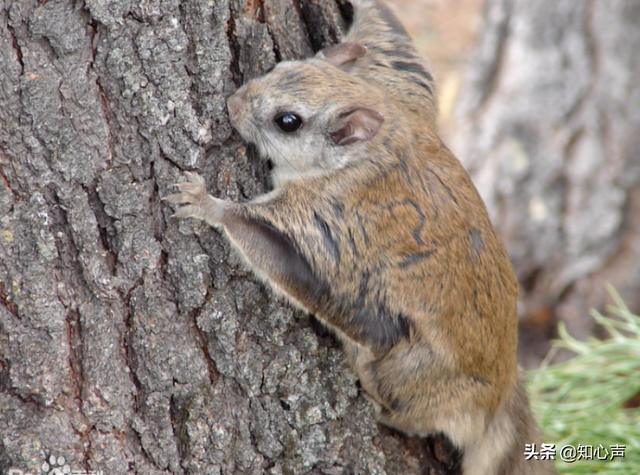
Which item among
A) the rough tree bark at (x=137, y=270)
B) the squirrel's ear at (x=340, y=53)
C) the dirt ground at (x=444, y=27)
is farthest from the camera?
the dirt ground at (x=444, y=27)

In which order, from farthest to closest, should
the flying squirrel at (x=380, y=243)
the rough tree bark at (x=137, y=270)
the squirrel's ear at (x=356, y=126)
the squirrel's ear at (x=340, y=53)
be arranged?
1. the squirrel's ear at (x=340, y=53)
2. the squirrel's ear at (x=356, y=126)
3. the flying squirrel at (x=380, y=243)
4. the rough tree bark at (x=137, y=270)

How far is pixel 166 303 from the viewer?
3592 mm

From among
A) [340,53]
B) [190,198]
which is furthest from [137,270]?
[340,53]

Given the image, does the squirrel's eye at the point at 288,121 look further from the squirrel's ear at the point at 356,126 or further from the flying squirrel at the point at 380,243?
the squirrel's ear at the point at 356,126

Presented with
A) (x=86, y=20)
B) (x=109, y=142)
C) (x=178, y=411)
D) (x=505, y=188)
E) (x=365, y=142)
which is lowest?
(x=505, y=188)

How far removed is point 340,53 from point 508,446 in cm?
178

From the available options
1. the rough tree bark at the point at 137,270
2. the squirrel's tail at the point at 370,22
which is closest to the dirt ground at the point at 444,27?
the squirrel's tail at the point at 370,22

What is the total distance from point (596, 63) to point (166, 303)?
4387mm

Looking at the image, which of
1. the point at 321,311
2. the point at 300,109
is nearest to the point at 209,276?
the point at 321,311

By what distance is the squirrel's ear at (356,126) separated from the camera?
3949mm

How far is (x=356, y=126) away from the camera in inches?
157

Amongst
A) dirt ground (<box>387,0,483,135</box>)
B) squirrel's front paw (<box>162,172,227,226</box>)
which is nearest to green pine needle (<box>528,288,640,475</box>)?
squirrel's front paw (<box>162,172,227,226</box>)

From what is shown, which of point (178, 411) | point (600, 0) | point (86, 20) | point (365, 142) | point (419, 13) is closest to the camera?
point (86, 20)

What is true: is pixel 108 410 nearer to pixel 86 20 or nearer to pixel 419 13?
pixel 86 20
